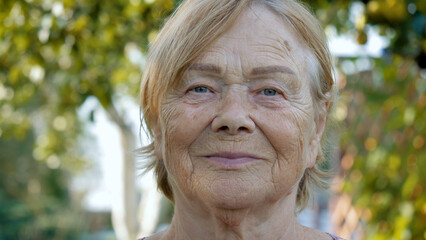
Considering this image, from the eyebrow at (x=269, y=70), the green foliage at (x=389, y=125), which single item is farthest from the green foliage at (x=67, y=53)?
the green foliage at (x=389, y=125)

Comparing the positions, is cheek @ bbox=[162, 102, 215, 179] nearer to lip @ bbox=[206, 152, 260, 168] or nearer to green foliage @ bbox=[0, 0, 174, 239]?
lip @ bbox=[206, 152, 260, 168]

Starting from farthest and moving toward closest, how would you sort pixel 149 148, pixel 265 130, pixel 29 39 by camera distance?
pixel 29 39, pixel 149 148, pixel 265 130

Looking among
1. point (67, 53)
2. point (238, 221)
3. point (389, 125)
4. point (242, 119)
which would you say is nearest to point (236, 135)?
point (242, 119)

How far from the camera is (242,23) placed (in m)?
1.56

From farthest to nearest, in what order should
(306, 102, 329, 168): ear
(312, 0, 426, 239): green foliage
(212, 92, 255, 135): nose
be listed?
(312, 0, 426, 239): green foliage → (306, 102, 329, 168): ear → (212, 92, 255, 135): nose

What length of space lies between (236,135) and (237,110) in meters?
0.07

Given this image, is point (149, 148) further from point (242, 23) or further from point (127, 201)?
point (127, 201)

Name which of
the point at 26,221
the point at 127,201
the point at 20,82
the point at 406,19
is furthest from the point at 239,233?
the point at 26,221

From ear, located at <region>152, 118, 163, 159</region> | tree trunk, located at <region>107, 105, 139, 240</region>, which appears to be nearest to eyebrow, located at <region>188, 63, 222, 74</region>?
ear, located at <region>152, 118, 163, 159</region>

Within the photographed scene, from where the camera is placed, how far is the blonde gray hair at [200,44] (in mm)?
1545

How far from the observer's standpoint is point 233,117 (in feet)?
4.82

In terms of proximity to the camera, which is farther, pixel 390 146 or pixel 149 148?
pixel 390 146

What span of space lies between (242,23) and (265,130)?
0.32 meters

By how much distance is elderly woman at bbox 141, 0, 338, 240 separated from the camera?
58.5 inches
